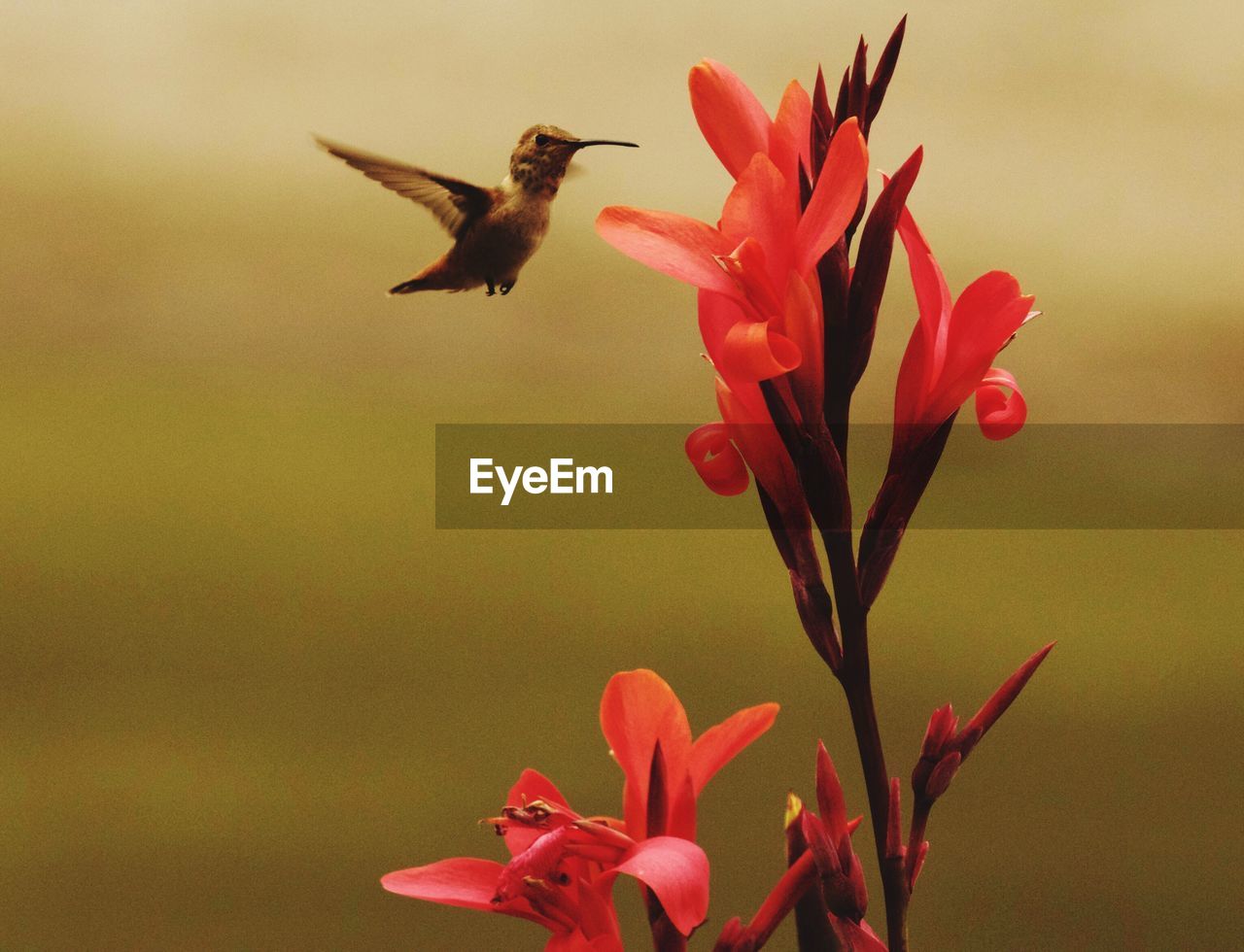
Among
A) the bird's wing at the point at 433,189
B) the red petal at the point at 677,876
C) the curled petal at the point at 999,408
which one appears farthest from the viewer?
the bird's wing at the point at 433,189

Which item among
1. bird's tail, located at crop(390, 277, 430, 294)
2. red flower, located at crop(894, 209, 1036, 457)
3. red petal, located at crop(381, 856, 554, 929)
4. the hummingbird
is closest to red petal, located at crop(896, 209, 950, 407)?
red flower, located at crop(894, 209, 1036, 457)

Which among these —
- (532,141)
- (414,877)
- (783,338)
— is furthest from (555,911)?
(532,141)

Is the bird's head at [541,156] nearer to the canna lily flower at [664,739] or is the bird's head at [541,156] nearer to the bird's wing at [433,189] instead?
the bird's wing at [433,189]

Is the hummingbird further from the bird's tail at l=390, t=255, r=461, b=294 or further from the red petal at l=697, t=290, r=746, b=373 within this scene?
the red petal at l=697, t=290, r=746, b=373

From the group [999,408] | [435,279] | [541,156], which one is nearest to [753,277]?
[999,408]

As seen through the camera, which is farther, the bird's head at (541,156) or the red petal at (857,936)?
the bird's head at (541,156)

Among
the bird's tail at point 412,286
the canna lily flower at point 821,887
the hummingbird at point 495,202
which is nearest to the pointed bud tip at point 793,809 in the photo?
the canna lily flower at point 821,887

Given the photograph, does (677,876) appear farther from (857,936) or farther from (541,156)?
(541,156)
